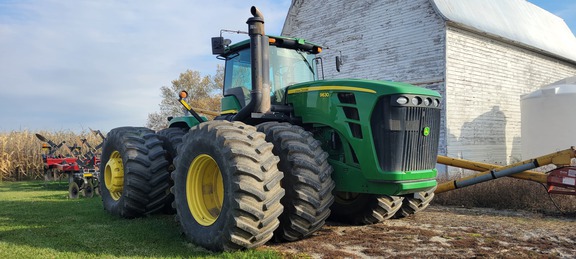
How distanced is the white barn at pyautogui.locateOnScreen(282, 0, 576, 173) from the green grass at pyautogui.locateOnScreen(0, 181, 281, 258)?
1089cm

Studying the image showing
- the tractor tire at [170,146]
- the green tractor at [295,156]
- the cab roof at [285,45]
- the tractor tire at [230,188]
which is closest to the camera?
the tractor tire at [230,188]

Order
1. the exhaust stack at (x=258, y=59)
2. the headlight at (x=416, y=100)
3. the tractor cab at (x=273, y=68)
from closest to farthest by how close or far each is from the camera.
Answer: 1. the headlight at (x=416, y=100)
2. the exhaust stack at (x=258, y=59)
3. the tractor cab at (x=273, y=68)

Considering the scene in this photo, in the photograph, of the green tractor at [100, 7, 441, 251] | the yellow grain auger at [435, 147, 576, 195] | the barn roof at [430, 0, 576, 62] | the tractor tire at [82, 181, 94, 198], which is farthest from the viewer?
the barn roof at [430, 0, 576, 62]

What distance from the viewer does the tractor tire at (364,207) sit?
239 inches

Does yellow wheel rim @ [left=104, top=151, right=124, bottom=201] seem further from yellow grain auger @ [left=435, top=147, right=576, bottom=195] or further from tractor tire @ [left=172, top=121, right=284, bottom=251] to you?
yellow grain auger @ [left=435, top=147, right=576, bottom=195]

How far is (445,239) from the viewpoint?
5.27 m

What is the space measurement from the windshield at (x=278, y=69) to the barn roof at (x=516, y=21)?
926 cm

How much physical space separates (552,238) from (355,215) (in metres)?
2.48

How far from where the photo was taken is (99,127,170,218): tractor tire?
256 inches

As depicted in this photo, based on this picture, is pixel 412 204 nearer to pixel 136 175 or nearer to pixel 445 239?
pixel 445 239

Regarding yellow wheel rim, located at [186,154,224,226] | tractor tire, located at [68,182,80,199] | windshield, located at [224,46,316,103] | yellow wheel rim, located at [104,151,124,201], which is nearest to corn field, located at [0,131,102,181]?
tractor tire, located at [68,182,80,199]

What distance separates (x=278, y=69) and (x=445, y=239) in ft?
10.2

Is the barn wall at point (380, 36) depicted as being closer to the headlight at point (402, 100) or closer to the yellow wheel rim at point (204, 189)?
the headlight at point (402, 100)

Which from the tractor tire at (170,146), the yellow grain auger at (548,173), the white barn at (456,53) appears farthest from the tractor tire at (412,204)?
the white barn at (456,53)
